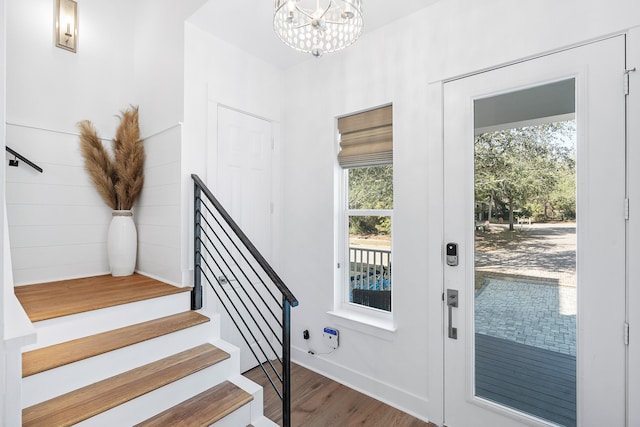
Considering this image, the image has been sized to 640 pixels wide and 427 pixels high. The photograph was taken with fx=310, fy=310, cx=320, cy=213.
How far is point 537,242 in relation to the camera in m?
1.72

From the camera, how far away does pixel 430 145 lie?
2033mm

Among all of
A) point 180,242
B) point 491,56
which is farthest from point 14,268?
point 491,56

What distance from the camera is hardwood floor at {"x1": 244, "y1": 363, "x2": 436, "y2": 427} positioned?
6.60 ft

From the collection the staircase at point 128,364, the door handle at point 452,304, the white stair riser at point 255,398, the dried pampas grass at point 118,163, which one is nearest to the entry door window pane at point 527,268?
the door handle at point 452,304

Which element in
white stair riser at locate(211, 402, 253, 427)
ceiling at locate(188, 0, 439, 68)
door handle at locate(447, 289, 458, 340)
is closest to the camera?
white stair riser at locate(211, 402, 253, 427)

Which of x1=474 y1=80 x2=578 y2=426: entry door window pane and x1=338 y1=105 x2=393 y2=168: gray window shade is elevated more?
x1=338 y1=105 x2=393 y2=168: gray window shade

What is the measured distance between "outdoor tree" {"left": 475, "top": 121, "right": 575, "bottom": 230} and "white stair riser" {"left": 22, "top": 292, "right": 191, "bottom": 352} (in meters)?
2.11

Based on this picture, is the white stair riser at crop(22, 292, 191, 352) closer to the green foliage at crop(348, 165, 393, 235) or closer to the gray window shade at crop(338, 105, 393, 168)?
the green foliage at crop(348, 165, 393, 235)

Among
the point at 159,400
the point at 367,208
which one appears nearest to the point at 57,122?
the point at 159,400

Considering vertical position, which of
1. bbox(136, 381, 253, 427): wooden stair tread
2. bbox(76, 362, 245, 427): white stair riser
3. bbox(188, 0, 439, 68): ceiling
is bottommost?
bbox(136, 381, 253, 427): wooden stair tread

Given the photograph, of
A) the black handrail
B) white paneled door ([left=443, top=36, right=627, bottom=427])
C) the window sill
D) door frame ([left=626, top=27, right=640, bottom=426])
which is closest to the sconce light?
the black handrail

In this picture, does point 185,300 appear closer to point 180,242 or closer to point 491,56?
point 180,242

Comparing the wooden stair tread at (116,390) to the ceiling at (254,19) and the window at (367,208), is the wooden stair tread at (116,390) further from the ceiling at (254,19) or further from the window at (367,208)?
the ceiling at (254,19)

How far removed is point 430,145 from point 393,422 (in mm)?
1821
